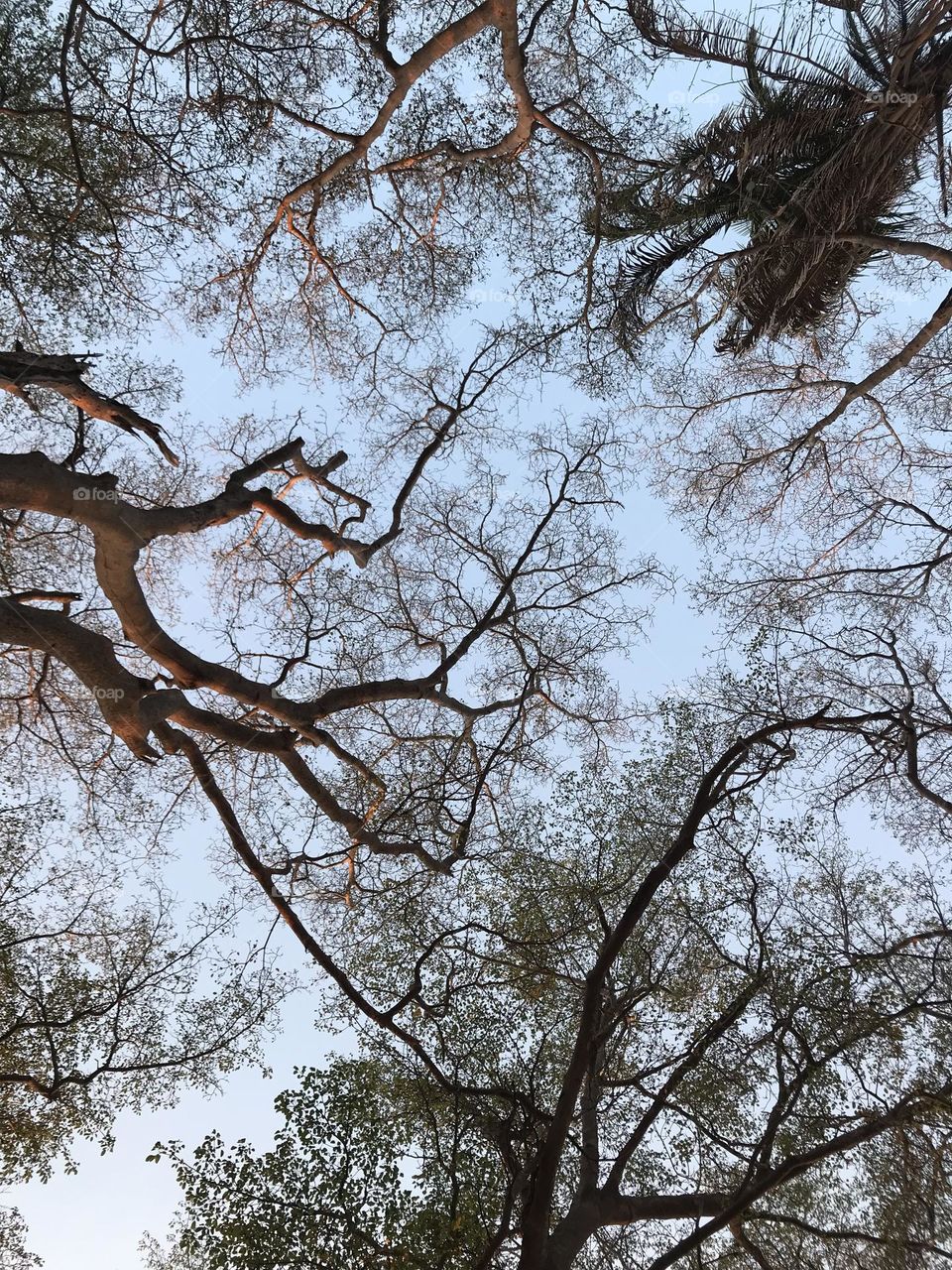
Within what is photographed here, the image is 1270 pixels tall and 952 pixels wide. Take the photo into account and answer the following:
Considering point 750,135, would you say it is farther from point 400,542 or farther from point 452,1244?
point 452,1244

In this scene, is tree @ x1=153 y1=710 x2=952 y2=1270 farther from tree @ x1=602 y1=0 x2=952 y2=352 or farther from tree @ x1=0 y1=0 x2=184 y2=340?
tree @ x1=0 y1=0 x2=184 y2=340

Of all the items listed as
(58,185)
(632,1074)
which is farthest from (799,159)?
(632,1074)

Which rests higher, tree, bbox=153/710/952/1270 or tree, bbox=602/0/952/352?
tree, bbox=602/0/952/352

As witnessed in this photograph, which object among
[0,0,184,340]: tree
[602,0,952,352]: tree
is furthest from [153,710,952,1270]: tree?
[0,0,184,340]: tree

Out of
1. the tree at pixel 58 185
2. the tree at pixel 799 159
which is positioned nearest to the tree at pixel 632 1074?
the tree at pixel 799 159

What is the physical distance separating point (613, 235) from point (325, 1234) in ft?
27.7

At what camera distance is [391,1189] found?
598 centimetres

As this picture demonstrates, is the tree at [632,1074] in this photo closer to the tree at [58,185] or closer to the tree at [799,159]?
the tree at [799,159]

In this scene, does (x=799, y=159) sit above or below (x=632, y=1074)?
above

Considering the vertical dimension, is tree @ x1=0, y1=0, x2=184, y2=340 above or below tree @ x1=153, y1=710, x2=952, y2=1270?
above

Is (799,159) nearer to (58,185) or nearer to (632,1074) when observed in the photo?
(58,185)

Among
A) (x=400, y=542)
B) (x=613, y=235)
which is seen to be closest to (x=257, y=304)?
(x=400, y=542)

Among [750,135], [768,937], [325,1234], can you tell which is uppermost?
[750,135]

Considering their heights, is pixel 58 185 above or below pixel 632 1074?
above
